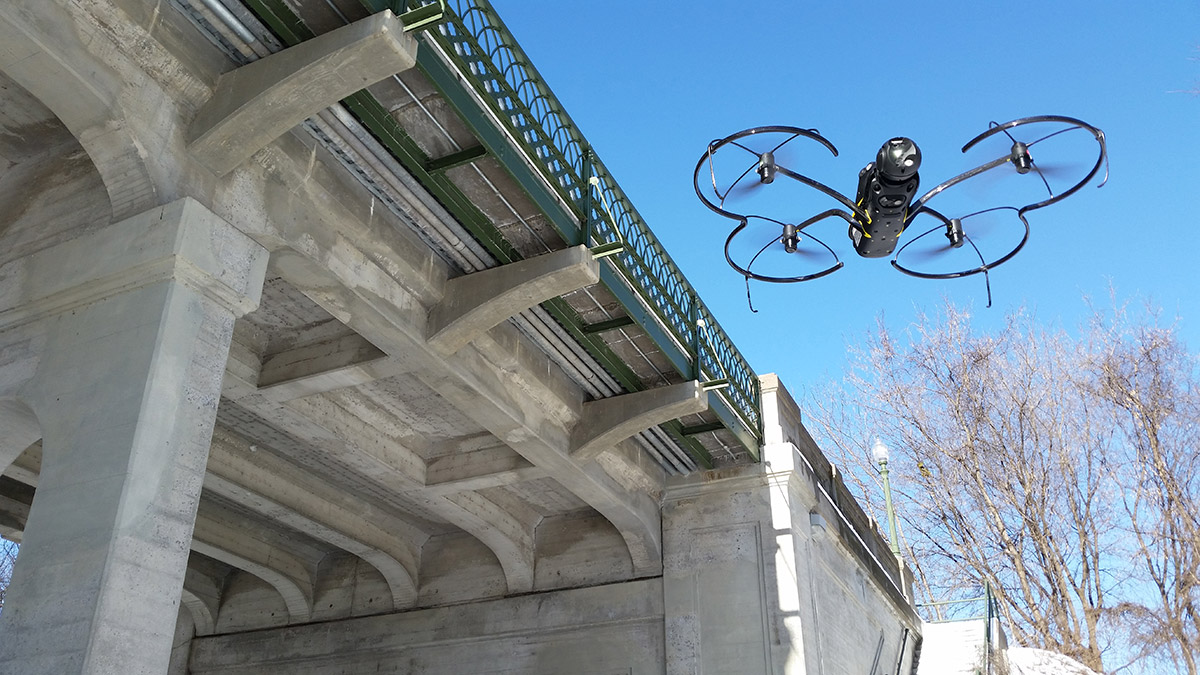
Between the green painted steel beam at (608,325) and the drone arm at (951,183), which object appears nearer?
the drone arm at (951,183)

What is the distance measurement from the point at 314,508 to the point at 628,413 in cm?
513

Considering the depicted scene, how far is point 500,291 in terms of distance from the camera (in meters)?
10.1

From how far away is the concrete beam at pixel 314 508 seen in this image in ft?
43.7

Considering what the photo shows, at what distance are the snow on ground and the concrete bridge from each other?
3079 mm

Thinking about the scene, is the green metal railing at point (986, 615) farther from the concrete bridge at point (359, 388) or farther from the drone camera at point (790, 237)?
the drone camera at point (790, 237)

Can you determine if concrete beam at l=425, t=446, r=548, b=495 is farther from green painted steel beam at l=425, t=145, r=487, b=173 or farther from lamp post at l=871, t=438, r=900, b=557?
lamp post at l=871, t=438, r=900, b=557

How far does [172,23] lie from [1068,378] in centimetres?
2191

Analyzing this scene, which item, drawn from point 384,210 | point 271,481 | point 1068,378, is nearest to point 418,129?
point 384,210

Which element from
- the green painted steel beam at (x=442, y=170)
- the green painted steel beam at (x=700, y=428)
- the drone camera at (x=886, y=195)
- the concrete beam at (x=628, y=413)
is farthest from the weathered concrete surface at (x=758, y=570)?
the drone camera at (x=886, y=195)

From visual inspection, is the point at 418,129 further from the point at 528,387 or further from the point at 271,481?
the point at 271,481

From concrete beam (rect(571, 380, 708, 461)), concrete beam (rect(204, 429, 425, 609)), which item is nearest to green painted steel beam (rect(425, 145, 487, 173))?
concrete beam (rect(571, 380, 708, 461))

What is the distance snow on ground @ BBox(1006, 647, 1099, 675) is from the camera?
19.7m

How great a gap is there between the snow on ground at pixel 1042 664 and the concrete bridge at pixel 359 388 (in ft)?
10.1

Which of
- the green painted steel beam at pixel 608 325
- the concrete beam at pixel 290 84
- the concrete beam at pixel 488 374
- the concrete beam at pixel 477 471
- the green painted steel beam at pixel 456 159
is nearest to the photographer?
Result: the concrete beam at pixel 290 84
